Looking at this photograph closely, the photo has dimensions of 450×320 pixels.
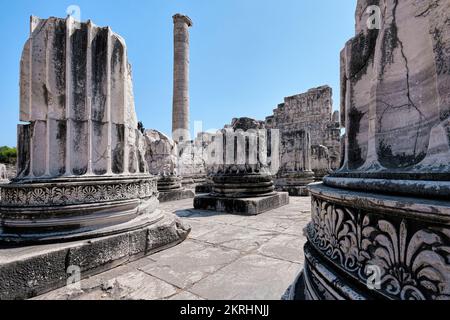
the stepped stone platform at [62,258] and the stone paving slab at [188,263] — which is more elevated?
the stepped stone platform at [62,258]

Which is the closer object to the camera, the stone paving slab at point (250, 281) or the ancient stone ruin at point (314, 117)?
the stone paving slab at point (250, 281)

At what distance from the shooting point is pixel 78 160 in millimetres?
2160

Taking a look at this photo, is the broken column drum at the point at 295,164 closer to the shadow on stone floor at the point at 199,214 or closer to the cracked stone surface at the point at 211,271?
the shadow on stone floor at the point at 199,214

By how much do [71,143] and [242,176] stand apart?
10.2 feet

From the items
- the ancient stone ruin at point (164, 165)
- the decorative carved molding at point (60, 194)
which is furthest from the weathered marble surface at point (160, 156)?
the decorative carved molding at point (60, 194)

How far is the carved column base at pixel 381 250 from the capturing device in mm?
660

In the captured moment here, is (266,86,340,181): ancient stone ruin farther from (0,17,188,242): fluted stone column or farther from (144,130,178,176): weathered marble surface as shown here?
(0,17,188,242): fluted stone column

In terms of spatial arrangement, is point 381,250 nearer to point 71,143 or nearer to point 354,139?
point 354,139

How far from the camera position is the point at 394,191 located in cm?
84

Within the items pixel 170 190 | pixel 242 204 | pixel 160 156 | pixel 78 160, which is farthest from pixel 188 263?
pixel 160 156

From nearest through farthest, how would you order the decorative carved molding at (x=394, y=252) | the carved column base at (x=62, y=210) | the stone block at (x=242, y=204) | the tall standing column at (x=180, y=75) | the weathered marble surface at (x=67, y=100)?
the decorative carved molding at (x=394, y=252)
the carved column base at (x=62, y=210)
the weathered marble surface at (x=67, y=100)
the stone block at (x=242, y=204)
the tall standing column at (x=180, y=75)

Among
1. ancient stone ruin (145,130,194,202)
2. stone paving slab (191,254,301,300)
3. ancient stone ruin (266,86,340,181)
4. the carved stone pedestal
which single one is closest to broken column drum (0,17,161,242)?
stone paving slab (191,254,301,300)

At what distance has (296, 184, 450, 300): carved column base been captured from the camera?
66 cm
